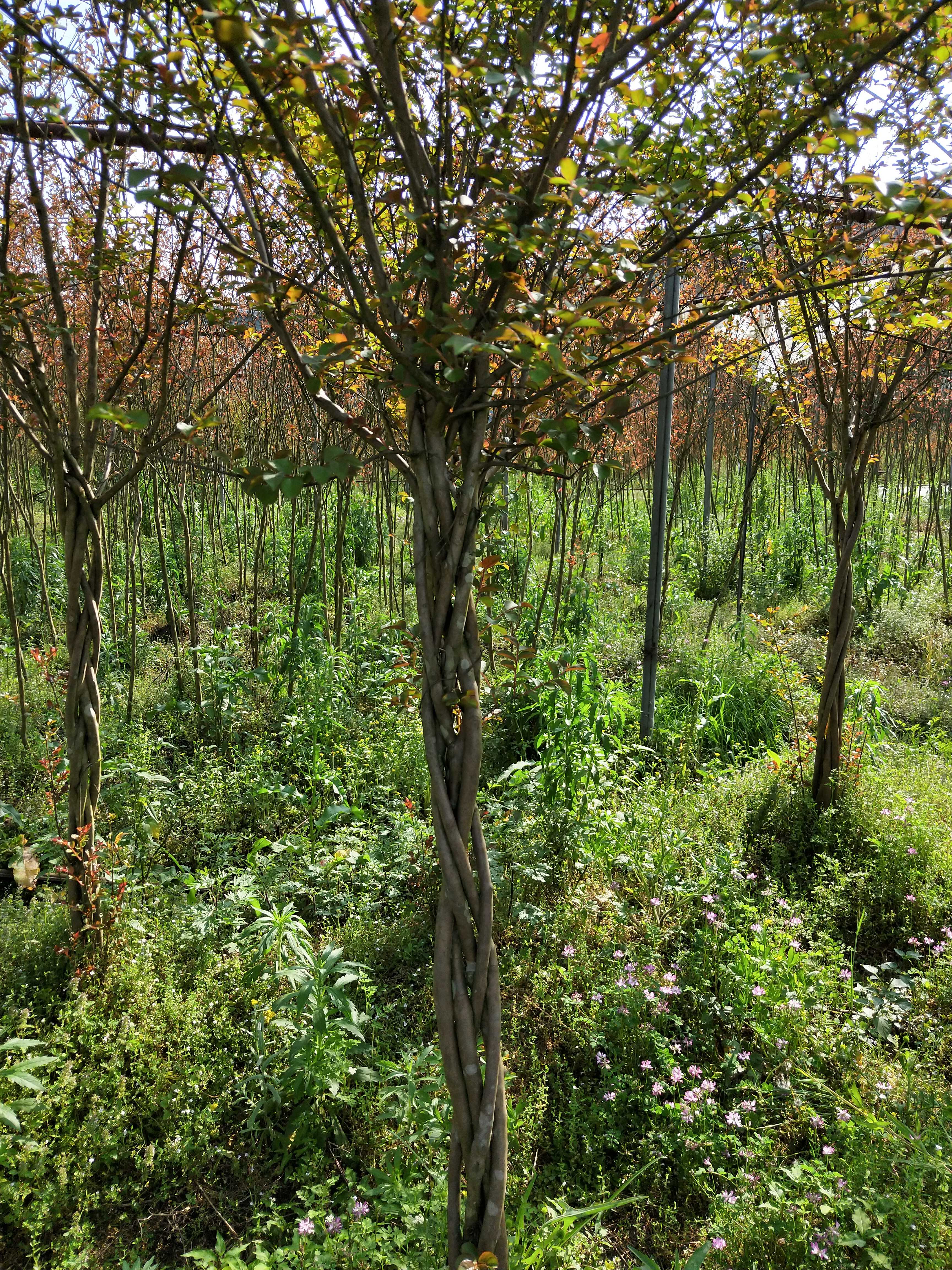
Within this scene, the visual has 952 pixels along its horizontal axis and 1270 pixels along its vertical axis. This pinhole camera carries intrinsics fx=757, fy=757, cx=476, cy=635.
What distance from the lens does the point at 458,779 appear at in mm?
1202

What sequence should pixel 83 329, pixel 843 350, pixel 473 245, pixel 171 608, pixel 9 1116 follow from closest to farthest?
pixel 473 245, pixel 9 1116, pixel 83 329, pixel 843 350, pixel 171 608

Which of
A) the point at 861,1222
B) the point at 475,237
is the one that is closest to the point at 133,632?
the point at 475,237

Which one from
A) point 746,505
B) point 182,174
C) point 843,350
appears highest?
point 843,350

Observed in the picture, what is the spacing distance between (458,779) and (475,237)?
3.51 ft

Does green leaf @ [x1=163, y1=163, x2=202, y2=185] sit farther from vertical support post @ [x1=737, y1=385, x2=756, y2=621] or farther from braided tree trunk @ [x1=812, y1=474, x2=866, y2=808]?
vertical support post @ [x1=737, y1=385, x2=756, y2=621]

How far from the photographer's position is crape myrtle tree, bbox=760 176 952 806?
2385mm

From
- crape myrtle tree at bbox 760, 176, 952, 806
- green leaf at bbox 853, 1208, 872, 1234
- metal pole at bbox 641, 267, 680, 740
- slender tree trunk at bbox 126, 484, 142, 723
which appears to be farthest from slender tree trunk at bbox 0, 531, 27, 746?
green leaf at bbox 853, 1208, 872, 1234

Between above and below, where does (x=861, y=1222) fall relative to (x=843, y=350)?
below

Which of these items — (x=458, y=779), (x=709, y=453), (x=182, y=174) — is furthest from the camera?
(x=709, y=453)

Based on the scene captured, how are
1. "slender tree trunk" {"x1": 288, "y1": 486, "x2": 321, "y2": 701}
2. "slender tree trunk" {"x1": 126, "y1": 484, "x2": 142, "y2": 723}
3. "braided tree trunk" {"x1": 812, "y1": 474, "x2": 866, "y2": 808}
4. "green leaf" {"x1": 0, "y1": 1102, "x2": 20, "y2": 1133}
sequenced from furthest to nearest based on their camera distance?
"slender tree trunk" {"x1": 288, "y1": 486, "x2": 321, "y2": 701}, "slender tree trunk" {"x1": 126, "y1": 484, "x2": 142, "y2": 723}, "braided tree trunk" {"x1": 812, "y1": 474, "x2": 866, "y2": 808}, "green leaf" {"x1": 0, "y1": 1102, "x2": 20, "y2": 1133}

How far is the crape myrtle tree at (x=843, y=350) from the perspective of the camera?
238 cm

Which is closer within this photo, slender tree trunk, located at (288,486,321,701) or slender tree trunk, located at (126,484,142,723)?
slender tree trunk, located at (126,484,142,723)

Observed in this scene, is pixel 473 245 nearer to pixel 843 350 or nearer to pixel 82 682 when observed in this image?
pixel 82 682

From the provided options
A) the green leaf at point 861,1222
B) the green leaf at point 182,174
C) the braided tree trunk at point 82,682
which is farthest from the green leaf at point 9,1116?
the green leaf at point 182,174
